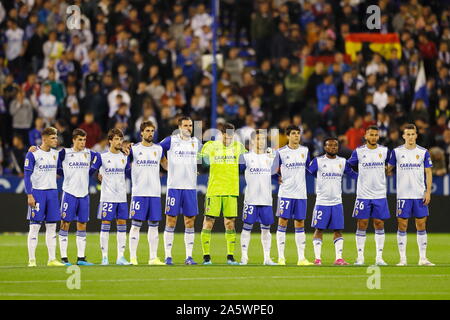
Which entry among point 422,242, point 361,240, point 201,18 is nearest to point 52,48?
point 201,18

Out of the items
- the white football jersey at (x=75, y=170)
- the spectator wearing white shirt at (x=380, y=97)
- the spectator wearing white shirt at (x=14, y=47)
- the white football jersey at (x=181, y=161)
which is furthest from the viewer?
the spectator wearing white shirt at (x=14, y=47)

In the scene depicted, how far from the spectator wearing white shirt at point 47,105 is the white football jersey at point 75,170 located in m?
9.04

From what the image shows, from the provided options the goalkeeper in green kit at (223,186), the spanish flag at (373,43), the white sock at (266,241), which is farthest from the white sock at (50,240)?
the spanish flag at (373,43)

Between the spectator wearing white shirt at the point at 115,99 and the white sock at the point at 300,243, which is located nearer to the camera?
the white sock at the point at 300,243

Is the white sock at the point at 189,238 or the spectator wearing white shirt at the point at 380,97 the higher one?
the spectator wearing white shirt at the point at 380,97

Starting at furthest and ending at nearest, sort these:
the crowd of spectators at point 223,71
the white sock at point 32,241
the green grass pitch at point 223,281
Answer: the crowd of spectators at point 223,71 → the white sock at point 32,241 → the green grass pitch at point 223,281

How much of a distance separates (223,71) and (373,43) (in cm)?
440

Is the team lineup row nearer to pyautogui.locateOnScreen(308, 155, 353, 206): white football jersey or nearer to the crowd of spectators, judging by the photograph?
pyautogui.locateOnScreen(308, 155, 353, 206): white football jersey

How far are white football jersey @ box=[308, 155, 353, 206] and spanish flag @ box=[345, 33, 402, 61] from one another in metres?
12.5

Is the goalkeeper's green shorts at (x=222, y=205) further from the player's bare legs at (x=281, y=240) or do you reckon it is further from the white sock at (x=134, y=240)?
the white sock at (x=134, y=240)

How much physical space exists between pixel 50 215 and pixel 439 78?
48.9 feet

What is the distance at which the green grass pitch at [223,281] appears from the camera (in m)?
15.1

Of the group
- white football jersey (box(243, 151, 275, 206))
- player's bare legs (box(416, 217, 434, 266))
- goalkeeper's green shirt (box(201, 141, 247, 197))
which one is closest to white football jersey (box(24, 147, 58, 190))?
goalkeeper's green shirt (box(201, 141, 247, 197))

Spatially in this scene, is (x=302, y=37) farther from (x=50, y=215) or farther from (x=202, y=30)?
(x=50, y=215)
